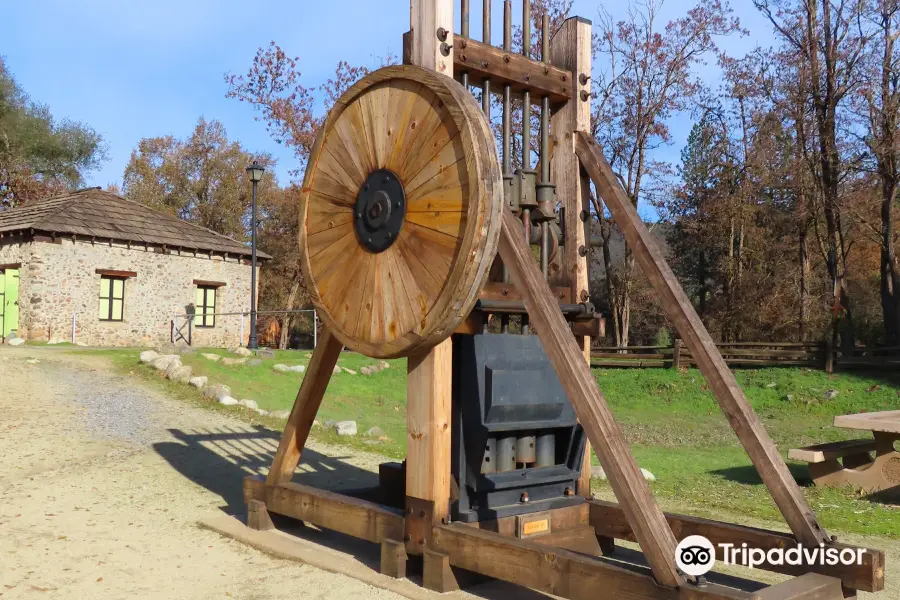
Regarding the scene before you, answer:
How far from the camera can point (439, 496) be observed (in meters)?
4.28

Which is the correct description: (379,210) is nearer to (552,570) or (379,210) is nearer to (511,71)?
(511,71)

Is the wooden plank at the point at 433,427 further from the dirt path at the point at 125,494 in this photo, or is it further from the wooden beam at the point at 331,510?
the dirt path at the point at 125,494

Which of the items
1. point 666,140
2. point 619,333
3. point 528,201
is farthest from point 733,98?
point 528,201

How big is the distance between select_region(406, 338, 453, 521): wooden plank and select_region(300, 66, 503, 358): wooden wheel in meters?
0.16

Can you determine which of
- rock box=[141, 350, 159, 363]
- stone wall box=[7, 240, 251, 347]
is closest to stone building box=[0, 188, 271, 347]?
stone wall box=[7, 240, 251, 347]

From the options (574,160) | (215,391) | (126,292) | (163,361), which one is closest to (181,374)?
(163,361)

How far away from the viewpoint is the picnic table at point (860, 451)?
7.54 metres

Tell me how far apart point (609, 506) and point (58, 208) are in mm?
21005

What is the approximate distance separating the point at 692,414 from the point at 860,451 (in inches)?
306

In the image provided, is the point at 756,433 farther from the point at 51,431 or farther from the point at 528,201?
the point at 51,431

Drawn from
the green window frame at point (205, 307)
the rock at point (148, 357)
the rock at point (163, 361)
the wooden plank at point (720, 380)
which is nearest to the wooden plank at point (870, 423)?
the wooden plank at point (720, 380)

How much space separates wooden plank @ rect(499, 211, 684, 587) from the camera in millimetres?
3275

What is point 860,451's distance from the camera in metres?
8.24

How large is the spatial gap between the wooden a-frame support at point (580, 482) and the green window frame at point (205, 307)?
19834 millimetres
